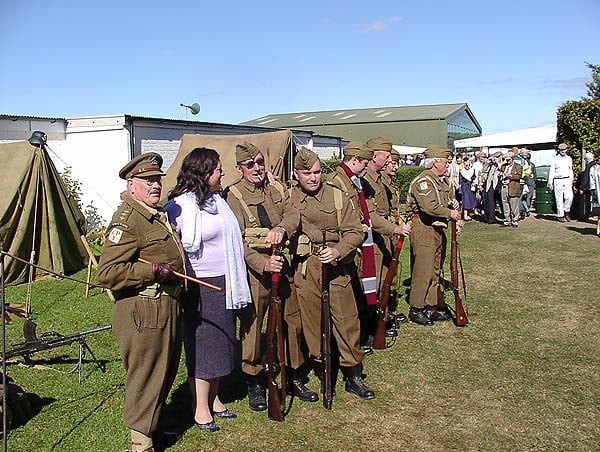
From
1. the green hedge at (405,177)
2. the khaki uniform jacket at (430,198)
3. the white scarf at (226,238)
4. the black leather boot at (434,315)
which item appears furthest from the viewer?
the green hedge at (405,177)

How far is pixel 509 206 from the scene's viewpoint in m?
16.8

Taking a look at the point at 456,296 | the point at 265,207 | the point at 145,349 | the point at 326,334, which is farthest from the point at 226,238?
the point at 456,296

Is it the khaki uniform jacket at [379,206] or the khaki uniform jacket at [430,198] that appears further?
the khaki uniform jacket at [430,198]

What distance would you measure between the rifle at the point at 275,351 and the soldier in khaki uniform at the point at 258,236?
14 centimetres

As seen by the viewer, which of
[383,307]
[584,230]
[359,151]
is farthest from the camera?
[584,230]

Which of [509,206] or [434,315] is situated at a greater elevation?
[509,206]

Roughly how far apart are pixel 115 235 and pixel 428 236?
4.60 meters

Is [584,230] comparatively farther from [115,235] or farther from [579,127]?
[115,235]

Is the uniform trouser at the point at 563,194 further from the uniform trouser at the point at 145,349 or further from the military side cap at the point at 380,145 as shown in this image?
the uniform trouser at the point at 145,349

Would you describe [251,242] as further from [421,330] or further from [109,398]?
[421,330]

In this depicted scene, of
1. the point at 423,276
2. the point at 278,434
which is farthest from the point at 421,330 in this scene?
the point at 278,434

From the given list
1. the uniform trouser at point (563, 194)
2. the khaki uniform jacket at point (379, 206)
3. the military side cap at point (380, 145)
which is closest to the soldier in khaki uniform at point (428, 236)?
the khaki uniform jacket at point (379, 206)

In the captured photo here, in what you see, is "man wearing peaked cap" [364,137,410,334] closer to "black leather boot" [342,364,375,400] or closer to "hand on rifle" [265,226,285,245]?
"black leather boot" [342,364,375,400]

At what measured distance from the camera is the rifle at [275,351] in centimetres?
470
